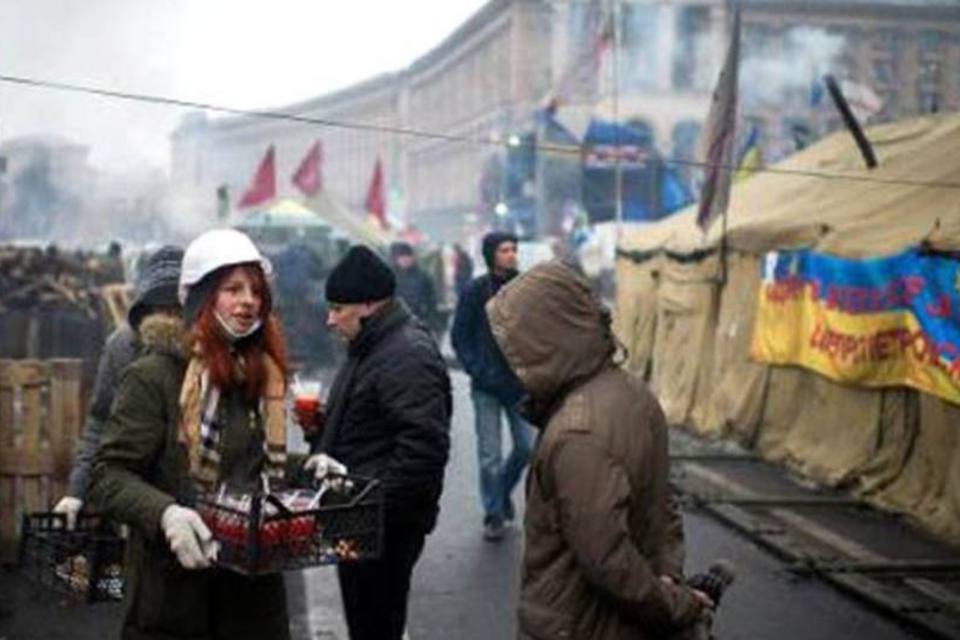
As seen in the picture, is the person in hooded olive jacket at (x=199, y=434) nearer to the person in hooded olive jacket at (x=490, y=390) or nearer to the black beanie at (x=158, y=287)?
the black beanie at (x=158, y=287)

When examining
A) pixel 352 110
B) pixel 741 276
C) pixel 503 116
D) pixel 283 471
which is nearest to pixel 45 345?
pixel 741 276

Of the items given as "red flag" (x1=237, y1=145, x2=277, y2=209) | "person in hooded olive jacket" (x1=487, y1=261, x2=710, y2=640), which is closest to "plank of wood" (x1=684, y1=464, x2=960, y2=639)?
"person in hooded olive jacket" (x1=487, y1=261, x2=710, y2=640)

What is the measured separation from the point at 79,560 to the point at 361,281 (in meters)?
1.37

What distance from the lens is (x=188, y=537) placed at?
109 inches

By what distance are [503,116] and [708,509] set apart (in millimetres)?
73993

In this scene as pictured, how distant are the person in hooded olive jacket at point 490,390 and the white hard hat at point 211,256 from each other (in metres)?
4.47

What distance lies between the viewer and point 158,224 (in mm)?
49719

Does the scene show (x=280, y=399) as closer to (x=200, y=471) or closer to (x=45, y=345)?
(x=200, y=471)

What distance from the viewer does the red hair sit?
3037 millimetres

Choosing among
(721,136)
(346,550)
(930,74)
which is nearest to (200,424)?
(346,550)

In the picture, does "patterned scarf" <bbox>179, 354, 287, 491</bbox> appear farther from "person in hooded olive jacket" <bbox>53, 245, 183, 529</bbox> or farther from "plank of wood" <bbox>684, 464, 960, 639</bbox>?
"plank of wood" <bbox>684, 464, 960, 639</bbox>

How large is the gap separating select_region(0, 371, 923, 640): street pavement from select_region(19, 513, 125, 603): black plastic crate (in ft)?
7.43

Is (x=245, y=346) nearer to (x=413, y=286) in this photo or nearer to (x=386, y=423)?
(x=386, y=423)

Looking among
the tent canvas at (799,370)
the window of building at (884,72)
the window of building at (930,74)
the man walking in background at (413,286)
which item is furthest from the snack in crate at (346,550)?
the window of building at (884,72)
